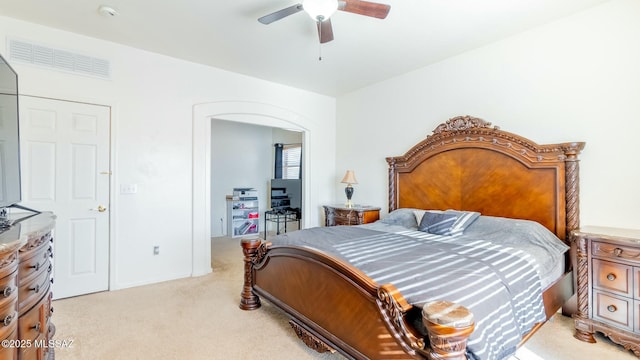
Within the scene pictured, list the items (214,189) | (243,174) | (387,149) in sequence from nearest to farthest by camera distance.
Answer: (387,149)
(214,189)
(243,174)

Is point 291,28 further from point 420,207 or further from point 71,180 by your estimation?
point 71,180

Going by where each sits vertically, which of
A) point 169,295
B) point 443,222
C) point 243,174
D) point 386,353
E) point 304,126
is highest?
point 304,126

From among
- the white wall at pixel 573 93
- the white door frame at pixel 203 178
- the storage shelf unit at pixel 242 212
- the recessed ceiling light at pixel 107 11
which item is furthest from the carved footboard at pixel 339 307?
the storage shelf unit at pixel 242 212

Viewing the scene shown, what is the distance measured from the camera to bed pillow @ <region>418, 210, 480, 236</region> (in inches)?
115

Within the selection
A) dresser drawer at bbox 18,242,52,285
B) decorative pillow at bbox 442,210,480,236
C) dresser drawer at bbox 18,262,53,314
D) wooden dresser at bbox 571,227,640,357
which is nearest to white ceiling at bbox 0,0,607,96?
decorative pillow at bbox 442,210,480,236

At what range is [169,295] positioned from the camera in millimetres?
3152

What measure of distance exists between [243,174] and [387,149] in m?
3.73

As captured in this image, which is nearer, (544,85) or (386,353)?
(386,353)

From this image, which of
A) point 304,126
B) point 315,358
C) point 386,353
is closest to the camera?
point 386,353

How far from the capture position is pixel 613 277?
2180mm

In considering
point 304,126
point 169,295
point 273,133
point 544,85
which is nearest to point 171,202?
point 169,295

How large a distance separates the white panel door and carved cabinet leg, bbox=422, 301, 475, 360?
3.54 metres

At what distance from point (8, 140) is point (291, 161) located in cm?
541

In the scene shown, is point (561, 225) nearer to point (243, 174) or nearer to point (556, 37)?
point (556, 37)
